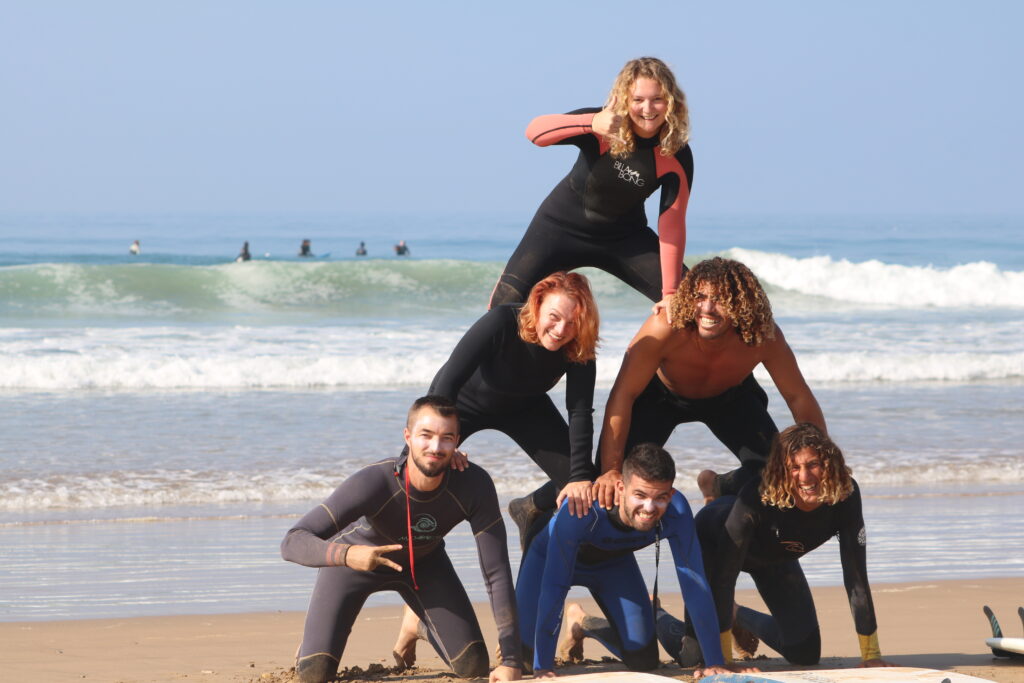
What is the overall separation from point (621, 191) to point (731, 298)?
78 centimetres

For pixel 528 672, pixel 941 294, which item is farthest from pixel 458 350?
pixel 941 294

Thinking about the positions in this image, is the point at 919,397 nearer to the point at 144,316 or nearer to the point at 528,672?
the point at 528,672

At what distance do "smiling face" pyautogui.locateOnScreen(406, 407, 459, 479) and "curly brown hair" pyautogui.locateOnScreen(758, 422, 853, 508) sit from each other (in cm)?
128

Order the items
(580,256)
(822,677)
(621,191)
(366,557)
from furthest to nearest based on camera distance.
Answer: (580,256) < (621,191) < (822,677) < (366,557)

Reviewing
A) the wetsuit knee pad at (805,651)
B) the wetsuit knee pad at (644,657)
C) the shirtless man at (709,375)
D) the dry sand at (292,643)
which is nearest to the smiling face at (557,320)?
the shirtless man at (709,375)

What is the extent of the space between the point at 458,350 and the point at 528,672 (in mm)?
1317

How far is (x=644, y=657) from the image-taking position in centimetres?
527

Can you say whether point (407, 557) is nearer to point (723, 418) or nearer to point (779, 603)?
point (723, 418)

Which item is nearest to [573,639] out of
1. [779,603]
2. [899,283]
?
[779,603]

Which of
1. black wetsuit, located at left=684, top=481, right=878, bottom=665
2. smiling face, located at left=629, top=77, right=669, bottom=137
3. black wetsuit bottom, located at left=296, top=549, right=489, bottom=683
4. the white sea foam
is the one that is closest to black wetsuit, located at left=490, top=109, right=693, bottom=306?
smiling face, located at left=629, top=77, right=669, bottom=137

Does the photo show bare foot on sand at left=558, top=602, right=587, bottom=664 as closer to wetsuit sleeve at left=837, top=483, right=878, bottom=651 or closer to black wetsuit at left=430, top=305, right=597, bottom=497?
black wetsuit at left=430, top=305, right=597, bottom=497

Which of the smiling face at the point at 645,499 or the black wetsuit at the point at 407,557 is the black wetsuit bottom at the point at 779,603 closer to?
the smiling face at the point at 645,499

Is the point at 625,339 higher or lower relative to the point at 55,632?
higher

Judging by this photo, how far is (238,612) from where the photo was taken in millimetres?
6215
